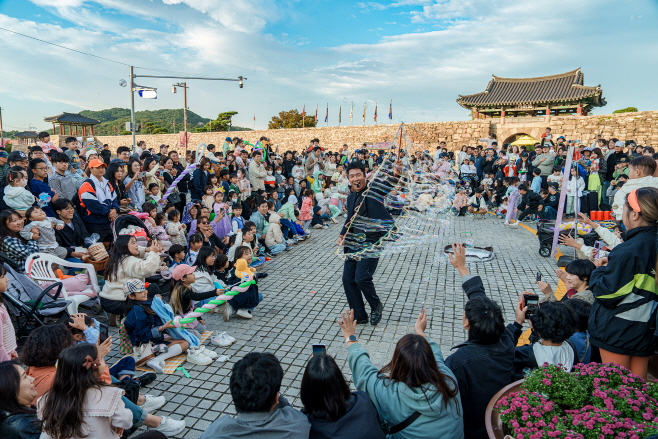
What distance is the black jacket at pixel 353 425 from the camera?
2098mm

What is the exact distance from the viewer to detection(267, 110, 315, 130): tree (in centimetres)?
4703

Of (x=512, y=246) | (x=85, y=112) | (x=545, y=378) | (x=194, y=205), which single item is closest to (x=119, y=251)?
(x=194, y=205)

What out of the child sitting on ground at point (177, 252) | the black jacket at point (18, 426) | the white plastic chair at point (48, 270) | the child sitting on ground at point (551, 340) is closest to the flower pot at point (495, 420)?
the child sitting on ground at point (551, 340)

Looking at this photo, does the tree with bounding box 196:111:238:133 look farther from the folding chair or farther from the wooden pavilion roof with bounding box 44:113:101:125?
the folding chair

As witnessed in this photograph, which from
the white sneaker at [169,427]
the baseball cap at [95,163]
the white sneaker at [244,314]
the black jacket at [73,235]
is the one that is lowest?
the white sneaker at [169,427]

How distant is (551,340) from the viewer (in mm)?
2863

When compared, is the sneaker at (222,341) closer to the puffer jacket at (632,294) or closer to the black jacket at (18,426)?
the black jacket at (18,426)

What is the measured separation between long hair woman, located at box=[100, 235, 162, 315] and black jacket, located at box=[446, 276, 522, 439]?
12.2 feet

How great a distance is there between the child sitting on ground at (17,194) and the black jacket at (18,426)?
13.4 ft

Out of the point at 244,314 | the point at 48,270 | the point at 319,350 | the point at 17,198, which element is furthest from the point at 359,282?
the point at 17,198

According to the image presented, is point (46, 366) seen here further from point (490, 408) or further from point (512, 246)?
point (512, 246)

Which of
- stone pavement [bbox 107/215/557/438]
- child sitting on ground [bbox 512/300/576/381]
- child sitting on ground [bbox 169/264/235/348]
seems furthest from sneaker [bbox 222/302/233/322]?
child sitting on ground [bbox 512/300/576/381]

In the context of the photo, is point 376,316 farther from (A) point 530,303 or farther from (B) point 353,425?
(B) point 353,425

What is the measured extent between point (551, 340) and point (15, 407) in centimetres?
387
